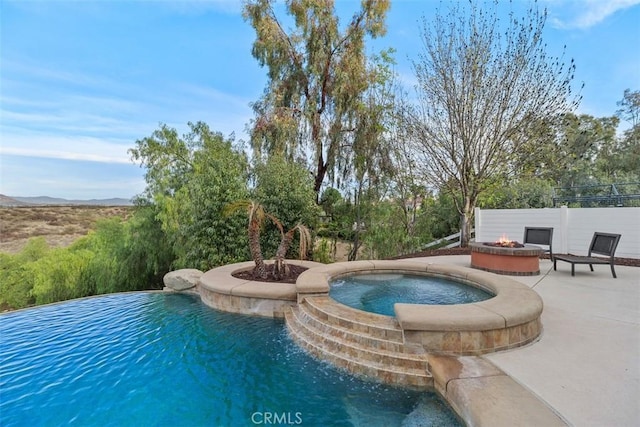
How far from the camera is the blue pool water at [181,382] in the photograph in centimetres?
240

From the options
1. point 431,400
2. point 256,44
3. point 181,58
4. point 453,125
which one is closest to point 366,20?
point 256,44

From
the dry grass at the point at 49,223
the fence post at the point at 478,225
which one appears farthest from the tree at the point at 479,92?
the dry grass at the point at 49,223

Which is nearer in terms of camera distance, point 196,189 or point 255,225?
point 255,225

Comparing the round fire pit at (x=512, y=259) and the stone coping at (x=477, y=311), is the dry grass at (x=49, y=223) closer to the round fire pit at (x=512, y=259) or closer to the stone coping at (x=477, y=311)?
the stone coping at (x=477, y=311)

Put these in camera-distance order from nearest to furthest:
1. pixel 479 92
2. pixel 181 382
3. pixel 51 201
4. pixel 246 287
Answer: pixel 181 382 → pixel 246 287 → pixel 479 92 → pixel 51 201

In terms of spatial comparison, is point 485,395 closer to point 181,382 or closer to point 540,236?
point 181,382

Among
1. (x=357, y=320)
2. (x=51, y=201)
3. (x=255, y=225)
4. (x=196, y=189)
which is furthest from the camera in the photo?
(x=51, y=201)

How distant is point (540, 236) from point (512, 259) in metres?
1.97

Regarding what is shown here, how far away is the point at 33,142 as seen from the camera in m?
6.97

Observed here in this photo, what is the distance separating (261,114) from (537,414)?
9.72 m

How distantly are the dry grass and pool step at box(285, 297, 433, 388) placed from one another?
26.5ft

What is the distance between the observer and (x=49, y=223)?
11.4 m

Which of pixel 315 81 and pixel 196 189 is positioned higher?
pixel 315 81

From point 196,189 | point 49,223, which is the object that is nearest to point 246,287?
point 196,189
